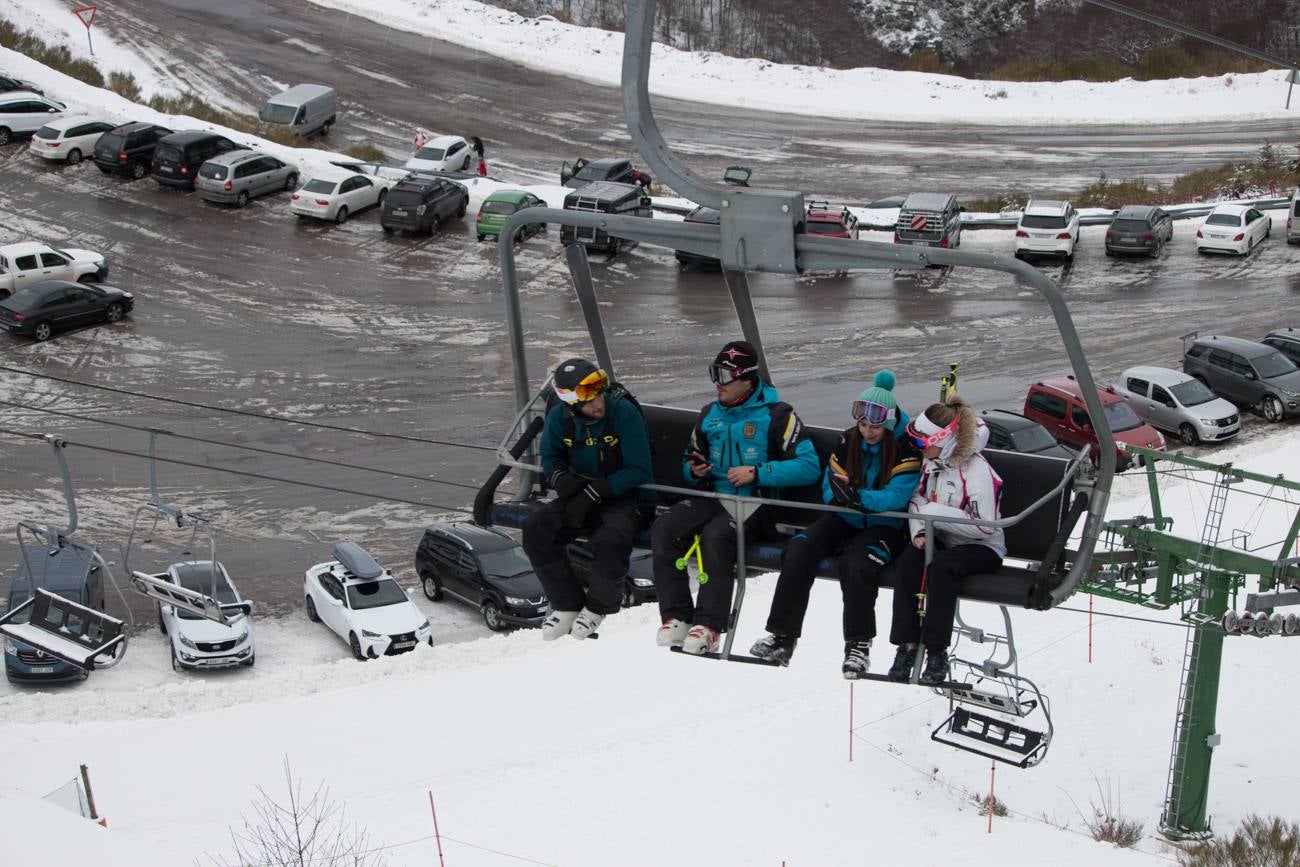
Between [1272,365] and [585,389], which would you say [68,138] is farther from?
[585,389]

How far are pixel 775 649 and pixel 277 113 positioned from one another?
40966mm

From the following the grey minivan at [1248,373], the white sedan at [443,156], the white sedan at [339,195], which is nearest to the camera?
the grey minivan at [1248,373]

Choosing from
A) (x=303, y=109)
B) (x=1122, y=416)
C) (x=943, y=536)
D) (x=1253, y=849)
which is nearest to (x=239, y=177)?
(x=303, y=109)

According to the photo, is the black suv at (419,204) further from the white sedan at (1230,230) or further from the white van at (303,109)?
the white sedan at (1230,230)

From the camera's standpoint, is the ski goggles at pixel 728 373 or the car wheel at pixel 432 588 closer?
the ski goggles at pixel 728 373

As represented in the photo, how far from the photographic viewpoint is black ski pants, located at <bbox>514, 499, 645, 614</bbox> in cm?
997

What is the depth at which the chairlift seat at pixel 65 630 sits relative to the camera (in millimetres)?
14469

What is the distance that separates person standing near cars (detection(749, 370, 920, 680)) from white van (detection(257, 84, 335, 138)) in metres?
39.9

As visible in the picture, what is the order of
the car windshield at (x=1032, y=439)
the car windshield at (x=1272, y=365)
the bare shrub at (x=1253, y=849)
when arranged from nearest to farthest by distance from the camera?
the bare shrub at (x=1253, y=849), the car windshield at (x=1032, y=439), the car windshield at (x=1272, y=365)

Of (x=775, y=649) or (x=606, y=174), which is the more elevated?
(x=606, y=174)

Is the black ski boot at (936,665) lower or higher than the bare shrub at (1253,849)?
higher

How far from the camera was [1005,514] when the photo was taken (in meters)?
10.6

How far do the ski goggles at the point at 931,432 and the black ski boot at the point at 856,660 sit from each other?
1337 mm

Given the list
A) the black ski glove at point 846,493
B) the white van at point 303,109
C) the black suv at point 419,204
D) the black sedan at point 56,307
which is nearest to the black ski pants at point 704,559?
the black ski glove at point 846,493
